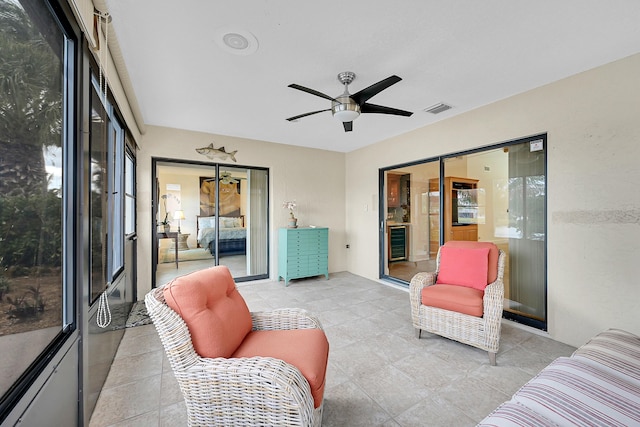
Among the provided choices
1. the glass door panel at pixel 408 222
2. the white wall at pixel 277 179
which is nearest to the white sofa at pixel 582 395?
the glass door panel at pixel 408 222

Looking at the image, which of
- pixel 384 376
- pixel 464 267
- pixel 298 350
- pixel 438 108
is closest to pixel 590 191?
pixel 464 267

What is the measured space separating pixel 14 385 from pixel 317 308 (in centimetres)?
287

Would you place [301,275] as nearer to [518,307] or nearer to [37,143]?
[518,307]

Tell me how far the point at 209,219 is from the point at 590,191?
15.9 feet

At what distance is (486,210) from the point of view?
3.43 meters

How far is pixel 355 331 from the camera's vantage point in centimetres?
282

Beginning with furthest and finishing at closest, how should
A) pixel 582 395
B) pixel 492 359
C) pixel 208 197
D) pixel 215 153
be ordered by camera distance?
pixel 208 197
pixel 215 153
pixel 492 359
pixel 582 395

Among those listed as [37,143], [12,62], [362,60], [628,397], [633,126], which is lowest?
[628,397]

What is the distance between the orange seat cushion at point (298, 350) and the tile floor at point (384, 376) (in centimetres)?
51

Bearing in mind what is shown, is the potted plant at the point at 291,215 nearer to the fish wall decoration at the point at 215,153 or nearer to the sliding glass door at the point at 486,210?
the fish wall decoration at the point at 215,153

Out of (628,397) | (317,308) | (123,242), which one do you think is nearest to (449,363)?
(628,397)

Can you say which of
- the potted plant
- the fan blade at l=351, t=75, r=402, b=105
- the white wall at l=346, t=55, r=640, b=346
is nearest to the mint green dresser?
the potted plant

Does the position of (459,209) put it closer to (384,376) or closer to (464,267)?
(464,267)

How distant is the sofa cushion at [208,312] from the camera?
130cm
